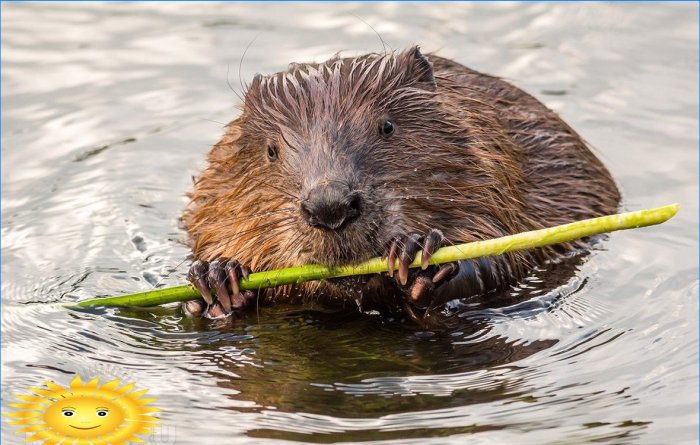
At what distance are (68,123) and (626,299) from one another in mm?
3247

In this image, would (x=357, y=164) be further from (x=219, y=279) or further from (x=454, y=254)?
(x=219, y=279)

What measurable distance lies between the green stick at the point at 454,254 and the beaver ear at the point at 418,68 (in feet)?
2.75

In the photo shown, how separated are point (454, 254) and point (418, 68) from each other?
3.12 ft

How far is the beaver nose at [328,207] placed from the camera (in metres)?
4.23

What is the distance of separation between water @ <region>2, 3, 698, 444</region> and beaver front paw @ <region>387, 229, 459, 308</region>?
230 millimetres

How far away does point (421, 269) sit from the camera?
459 cm

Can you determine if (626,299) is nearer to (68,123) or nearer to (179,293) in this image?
(179,293)

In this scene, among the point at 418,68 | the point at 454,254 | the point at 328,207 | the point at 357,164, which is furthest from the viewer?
the point at 418,68

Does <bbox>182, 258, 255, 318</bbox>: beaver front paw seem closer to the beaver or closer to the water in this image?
the beaver

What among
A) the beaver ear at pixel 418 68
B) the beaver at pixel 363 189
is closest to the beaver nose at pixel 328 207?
the beaver at pixel 363 189

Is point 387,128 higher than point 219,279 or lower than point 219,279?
higher

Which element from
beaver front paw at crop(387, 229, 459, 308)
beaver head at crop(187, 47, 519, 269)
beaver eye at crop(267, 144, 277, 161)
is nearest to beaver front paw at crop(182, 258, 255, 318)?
beaver head at crop(187, 47, 519, 269)

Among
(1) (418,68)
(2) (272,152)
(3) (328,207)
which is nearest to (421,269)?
(3) (328,207)

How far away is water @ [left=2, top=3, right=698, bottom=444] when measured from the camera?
4281 millimetres
